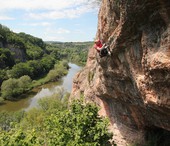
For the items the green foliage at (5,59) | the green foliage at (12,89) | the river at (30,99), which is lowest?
the river at (30,99)

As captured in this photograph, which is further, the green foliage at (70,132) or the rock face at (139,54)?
the green foliage at (70,132)

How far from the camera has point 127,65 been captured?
981 centimetres

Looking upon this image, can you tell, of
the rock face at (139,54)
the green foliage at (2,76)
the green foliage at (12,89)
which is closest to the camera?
the rock face at (139,54)

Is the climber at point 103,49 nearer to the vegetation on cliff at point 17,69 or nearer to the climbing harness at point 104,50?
the climbing harness at point 104,50

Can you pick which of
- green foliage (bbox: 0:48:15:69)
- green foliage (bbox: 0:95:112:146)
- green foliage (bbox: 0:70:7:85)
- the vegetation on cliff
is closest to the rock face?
green foliage (bbox: 0:95:112:146)

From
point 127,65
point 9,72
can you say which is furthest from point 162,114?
point 9,72

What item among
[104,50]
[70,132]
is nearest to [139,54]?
[104,50]

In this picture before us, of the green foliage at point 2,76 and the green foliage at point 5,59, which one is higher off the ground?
the green foliage at point 5,59

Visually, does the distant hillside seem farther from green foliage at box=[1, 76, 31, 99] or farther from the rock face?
the rock face

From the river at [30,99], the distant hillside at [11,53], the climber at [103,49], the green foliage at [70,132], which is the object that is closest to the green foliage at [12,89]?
the river at [30,99]

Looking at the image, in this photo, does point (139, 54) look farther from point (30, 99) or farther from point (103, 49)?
point (30, 99)

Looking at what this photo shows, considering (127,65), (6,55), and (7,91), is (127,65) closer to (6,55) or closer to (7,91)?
(7,91)

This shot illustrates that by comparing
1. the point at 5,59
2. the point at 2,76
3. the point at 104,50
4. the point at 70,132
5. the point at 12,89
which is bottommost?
the point at 12,89

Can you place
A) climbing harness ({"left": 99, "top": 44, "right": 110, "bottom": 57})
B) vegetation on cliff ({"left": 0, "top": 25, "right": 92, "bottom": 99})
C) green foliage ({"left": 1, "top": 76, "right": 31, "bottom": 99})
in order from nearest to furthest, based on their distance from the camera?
1. climbing harness ({"left": 99, "top": 44, "right": 110, "bottom": 57})
2. green foliage ({"left": 1, "top": 76, "right": 31, "bottom": 99})
3. vegetation on cliff ({"left": 0, "top": 25, "right": 92, "bottom": 99})
